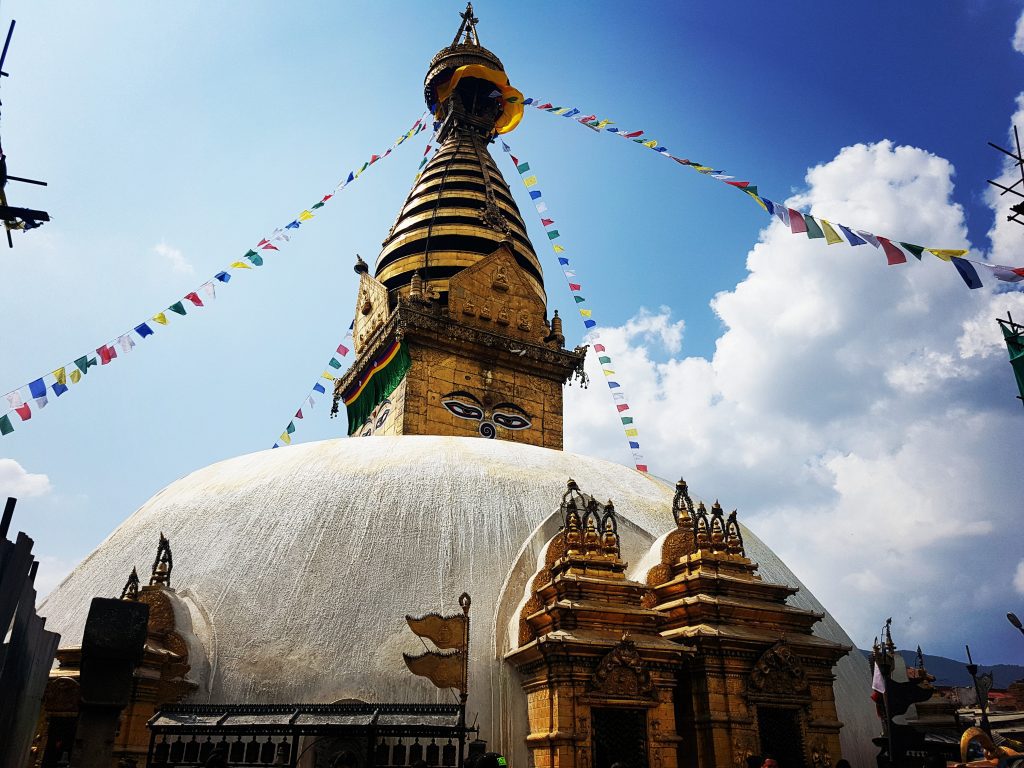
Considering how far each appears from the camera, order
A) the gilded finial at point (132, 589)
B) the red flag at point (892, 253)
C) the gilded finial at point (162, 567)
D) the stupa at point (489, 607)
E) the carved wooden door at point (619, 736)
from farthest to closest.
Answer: the red flag at point (892, 253), the gilded finial at point (162, 567), the gilded finial at point (132, 589), the stupa at point (489, 607), the carved wooden door at point (619, 736)

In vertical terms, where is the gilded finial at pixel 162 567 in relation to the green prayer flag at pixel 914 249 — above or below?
below

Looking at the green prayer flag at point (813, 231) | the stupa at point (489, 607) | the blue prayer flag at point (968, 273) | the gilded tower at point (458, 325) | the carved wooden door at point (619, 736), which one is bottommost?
the carved wooden door at point (619, 736)

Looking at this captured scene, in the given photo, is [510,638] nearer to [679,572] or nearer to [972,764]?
[679,572]

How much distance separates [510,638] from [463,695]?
1646 millimetres

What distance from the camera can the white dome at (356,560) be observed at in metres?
8.39

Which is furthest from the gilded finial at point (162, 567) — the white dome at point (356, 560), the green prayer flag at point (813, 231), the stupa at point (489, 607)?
the green prayer flag at point (813, 231)

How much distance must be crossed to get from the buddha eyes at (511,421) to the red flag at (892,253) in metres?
11.3

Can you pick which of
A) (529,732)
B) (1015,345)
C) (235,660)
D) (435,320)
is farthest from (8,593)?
(1015,345)

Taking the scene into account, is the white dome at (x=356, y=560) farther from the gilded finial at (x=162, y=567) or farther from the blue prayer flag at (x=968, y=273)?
the blue prayer flag at (x=968, y=273)

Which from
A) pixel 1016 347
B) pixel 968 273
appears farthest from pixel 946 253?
pixel 1016 347

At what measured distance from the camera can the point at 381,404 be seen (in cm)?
2167

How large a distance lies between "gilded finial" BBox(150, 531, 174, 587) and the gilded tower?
34.7ft

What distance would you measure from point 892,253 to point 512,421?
1152 cm

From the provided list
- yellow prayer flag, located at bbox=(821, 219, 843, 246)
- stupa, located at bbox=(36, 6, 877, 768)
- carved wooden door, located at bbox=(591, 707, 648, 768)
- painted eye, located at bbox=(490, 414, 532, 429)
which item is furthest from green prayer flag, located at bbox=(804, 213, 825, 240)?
painted eye, located at bbox=(490, 414, 532, 429)
